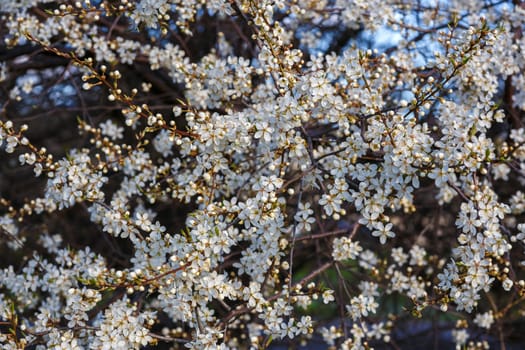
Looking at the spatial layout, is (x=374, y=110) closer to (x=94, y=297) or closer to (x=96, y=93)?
(x=94, y=297)

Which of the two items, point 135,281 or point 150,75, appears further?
point 150,75

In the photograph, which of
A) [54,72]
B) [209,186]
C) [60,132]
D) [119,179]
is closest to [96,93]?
[54,72]

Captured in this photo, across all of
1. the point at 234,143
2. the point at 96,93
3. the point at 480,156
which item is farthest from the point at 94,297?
the point at 96,93

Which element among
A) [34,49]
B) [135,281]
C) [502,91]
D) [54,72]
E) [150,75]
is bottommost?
[135,281]

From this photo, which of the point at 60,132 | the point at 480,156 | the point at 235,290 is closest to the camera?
the point at 480,156

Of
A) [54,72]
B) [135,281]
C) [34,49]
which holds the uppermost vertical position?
[54,72]

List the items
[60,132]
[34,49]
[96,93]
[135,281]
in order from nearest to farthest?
[135,281], [34,49], [96,93], [60,132]

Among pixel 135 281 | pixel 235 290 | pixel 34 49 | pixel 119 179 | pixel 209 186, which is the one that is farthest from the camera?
pixel 119 179

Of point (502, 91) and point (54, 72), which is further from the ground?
point (54, 72)

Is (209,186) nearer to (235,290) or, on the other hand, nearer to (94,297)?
(235,290)
